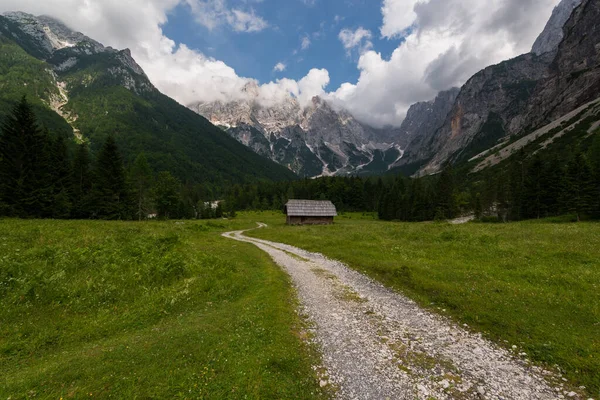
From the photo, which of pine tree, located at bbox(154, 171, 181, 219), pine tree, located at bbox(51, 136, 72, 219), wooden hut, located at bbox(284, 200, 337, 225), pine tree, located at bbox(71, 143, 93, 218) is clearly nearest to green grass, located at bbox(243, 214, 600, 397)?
wooden hut, located at bbox(284, 200, 337, 225)

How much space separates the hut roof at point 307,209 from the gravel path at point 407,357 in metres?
64.1

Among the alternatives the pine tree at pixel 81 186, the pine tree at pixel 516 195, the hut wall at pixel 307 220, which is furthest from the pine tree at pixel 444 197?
the pine tree at pixel 81 186

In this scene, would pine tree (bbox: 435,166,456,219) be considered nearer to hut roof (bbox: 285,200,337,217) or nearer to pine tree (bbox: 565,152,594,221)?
pine tree (bbox: 565,152,594,221)

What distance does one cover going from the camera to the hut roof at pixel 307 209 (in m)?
78.3

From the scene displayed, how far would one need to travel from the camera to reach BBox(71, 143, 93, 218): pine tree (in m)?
54.1

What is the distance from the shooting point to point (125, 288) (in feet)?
47.0

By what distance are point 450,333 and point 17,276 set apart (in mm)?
21038

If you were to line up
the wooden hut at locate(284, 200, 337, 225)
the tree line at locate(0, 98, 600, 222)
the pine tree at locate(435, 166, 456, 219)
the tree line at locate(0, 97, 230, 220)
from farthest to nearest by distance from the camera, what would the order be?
the pine tree at locate(435, 166, 456, 219)
the wooden hut at locate(284, 200, 337, 225)
the tree line at locate(0, 98, 600, 222)
the tree line at locate(0, 97, 230, 220)

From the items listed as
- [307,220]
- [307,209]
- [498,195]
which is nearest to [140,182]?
[307,209]

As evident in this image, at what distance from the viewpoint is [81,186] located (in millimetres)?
57562

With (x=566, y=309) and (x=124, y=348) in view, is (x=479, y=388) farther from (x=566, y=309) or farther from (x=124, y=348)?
(x=124, y=348)

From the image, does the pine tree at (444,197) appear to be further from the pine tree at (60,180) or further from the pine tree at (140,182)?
the pine tree at (60,180)

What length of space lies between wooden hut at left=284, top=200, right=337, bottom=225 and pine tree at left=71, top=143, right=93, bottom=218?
157ft

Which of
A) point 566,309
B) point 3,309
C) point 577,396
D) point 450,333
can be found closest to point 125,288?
point 3,309
